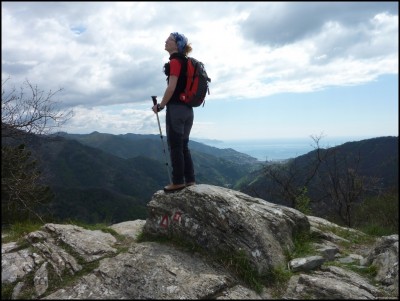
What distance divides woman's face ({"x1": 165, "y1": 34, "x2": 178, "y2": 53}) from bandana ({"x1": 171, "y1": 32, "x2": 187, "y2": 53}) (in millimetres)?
80

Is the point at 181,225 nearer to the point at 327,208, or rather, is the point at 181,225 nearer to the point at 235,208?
the point at 235,208

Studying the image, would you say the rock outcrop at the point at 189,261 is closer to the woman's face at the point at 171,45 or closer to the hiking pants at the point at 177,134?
the hiking pants at the point at 177,134

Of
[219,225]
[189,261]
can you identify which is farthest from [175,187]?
[189,261]

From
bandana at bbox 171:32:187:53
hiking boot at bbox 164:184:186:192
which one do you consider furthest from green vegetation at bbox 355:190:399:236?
bandana at bbox 171:32:187:53

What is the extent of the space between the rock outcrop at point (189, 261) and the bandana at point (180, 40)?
3811 mm

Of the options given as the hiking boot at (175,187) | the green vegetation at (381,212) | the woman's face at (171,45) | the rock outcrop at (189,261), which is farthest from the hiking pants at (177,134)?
the green vegetation at (381,212)

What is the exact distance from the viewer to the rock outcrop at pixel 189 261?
6.69 meters

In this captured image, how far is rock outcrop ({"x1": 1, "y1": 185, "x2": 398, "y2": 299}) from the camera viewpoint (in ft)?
21.9

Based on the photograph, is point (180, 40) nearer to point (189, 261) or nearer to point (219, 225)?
point (219, 225)

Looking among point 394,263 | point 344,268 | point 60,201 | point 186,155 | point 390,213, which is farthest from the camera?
point 60,201

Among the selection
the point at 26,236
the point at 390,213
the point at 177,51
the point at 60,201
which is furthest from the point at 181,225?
the point at 60,201

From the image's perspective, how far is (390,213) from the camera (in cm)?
2491

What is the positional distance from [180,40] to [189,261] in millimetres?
5650

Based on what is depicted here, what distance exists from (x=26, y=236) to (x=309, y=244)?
800 centimetres
